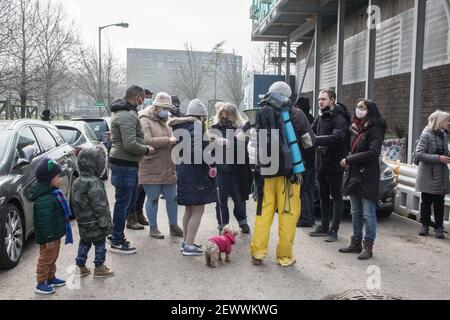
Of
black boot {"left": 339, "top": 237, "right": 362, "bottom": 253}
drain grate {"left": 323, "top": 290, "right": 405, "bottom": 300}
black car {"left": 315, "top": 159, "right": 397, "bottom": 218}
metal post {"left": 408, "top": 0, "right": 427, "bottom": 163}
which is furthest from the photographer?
metal post {"left": 408, "top": 0, "right": 427, "bottom": 163}

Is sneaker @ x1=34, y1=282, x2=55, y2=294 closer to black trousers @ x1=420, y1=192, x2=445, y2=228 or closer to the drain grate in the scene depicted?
the drain grate

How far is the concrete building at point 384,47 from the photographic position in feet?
35.8

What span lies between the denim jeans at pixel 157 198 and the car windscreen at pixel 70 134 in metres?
4.43

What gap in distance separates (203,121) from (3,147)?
235 centimetres

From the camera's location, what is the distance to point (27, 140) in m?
6.22

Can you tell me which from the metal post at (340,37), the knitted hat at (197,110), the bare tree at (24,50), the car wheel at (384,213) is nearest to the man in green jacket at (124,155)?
the knitted hat at (197,110)

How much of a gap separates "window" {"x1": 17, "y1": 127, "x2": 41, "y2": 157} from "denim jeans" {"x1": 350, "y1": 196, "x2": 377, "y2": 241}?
4069 mm

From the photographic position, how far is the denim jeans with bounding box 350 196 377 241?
18.2 feet

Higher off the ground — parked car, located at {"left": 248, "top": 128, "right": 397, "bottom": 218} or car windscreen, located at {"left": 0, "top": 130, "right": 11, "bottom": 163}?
car windscreen, located at {"left": 0, "top": 130, "right": 11, "bottom": 163}

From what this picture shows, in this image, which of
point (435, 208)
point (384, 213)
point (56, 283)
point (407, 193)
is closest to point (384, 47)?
point (407, 193)

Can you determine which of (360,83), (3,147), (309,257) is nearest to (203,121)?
(309,257)

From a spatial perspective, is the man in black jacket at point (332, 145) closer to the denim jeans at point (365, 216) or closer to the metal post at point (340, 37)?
the denim jeans at point (365, 216)

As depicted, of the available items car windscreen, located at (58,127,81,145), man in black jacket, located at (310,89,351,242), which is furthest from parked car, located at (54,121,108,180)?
man in black jacket, located at (310,89,351,242)

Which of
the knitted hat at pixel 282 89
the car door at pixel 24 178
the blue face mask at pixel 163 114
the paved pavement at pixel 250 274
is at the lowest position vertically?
the paved pavement at pixel 250 274
